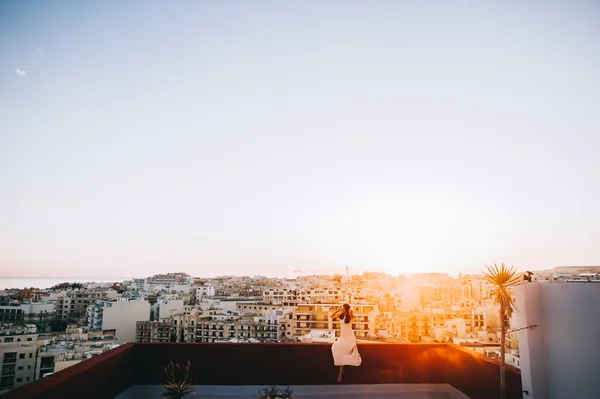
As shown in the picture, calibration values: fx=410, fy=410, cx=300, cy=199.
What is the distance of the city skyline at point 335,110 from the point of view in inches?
247

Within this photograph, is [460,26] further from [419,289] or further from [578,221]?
[419,289]

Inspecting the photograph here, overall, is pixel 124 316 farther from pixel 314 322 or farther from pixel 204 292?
pixel 204 292

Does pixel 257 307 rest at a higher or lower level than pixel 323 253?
lower

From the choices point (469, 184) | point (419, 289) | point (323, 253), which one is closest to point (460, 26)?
point (469, 184)

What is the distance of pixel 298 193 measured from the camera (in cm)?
1562

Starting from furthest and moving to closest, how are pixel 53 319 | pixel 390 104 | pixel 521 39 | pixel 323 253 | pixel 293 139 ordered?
pixel 53 319 → pixel 323 253 → pixel 293 139 → pixel 390 104 → pixel 521 39

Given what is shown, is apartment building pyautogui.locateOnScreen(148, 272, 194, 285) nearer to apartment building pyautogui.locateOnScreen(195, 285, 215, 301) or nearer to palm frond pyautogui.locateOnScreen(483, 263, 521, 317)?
apartment building pyautogui.locateOnScreen(195, 285, 215, 301)

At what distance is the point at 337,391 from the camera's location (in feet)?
15.3

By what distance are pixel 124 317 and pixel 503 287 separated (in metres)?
40.0

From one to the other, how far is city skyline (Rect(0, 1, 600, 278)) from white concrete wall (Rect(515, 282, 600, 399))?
0.71 meters

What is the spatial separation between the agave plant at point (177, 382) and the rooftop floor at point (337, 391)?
182 mm

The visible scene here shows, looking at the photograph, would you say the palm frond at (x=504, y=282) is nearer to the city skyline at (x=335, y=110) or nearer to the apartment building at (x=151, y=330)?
the city skyline at (x=335, y=110)

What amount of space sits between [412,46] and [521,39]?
1.89 metres

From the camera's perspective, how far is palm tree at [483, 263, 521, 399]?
3.66 meters
